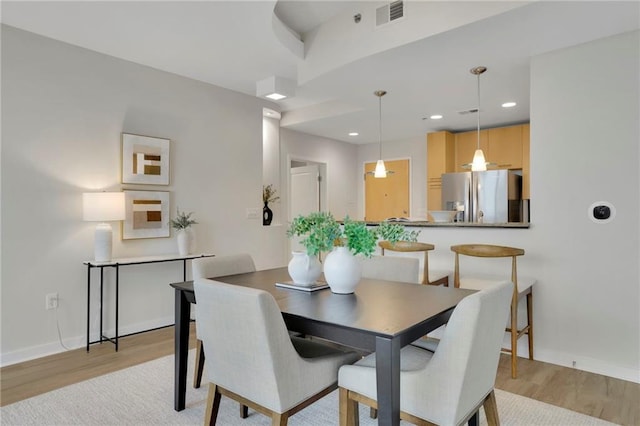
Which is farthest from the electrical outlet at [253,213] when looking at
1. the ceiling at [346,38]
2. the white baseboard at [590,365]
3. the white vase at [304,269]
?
the white baseboard at [590,365]

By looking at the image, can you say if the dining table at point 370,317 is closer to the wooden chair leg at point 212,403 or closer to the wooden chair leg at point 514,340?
the wooden chair leg at point 212,403

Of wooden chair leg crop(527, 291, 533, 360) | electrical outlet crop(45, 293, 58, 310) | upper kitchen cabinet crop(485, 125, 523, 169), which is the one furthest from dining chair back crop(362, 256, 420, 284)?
upper kitchen cabinet crop(485, 125, 523, 169)

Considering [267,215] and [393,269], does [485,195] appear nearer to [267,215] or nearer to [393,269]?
[267,215]

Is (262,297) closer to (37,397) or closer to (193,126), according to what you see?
(37,397)

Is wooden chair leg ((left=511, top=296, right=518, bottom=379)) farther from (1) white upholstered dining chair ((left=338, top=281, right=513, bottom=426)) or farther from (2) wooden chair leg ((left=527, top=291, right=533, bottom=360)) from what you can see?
(1) white upholstered dining chair ((left=338, top=281, right=513, bottom=426))

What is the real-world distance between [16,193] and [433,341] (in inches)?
124

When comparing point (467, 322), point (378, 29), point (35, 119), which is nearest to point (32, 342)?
point (35, 119)

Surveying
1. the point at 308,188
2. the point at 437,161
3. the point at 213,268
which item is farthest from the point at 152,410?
the point at 437,161

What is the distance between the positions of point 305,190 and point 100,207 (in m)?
3.87

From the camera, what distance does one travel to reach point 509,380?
259 centimetres

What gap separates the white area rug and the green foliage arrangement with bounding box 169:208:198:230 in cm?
163

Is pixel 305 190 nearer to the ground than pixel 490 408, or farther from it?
farther from it

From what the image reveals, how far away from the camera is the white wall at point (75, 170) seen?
2.98 meters

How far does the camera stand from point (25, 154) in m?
3.01
